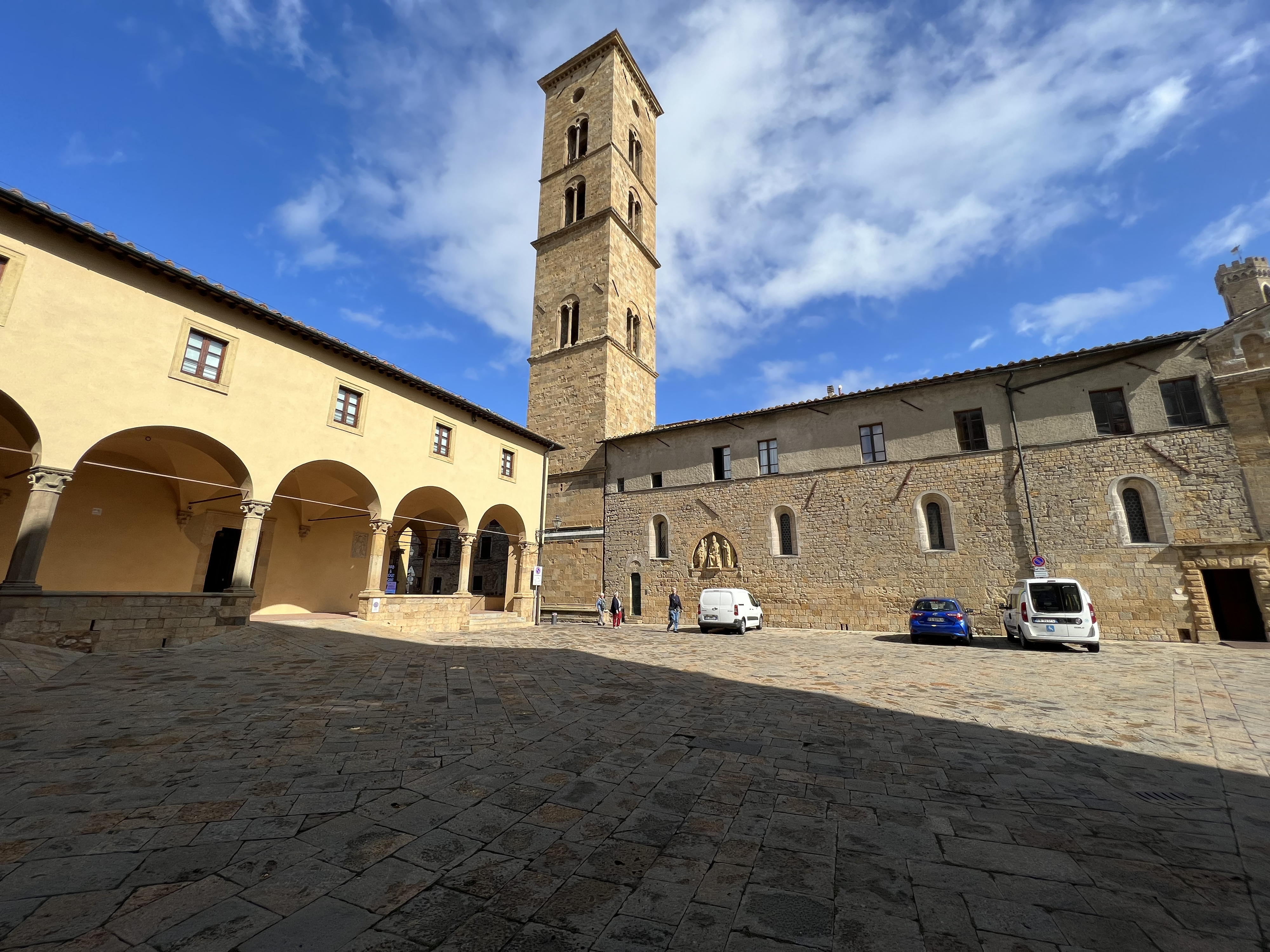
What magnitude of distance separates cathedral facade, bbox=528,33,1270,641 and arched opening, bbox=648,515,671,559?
15 centimetres

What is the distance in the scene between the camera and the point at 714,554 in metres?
21.7

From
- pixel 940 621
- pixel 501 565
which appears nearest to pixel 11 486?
pixel 501 565

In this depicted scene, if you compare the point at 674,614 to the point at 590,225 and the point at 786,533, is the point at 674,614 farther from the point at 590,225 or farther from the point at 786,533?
the point at 590,225

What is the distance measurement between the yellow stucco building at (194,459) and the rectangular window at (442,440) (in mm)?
64

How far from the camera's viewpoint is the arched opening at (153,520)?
1245 cm

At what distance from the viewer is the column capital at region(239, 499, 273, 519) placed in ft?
39.5

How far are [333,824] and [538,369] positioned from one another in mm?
26339

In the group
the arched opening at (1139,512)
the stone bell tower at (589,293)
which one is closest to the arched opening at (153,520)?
the stone bell tower at (589,293)

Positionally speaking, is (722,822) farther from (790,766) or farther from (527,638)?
(527,638)

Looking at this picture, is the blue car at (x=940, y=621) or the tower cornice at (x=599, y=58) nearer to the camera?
the blue car at (x=940, y=621)

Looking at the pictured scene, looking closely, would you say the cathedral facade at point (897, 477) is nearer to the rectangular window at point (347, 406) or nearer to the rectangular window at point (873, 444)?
the rectangular window at point (873, 444)

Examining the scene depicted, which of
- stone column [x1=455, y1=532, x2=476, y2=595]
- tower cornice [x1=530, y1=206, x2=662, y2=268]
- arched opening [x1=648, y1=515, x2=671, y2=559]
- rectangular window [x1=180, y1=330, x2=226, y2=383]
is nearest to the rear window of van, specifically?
arched opening [x1=648, y1=515, x2=671, y2=559]

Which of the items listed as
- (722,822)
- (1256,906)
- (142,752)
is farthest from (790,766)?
(142,752)

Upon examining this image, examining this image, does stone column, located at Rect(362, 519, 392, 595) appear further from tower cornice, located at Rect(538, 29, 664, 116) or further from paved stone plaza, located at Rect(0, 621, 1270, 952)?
tower cornice, located at Rect(538, 29, 664, 116)
